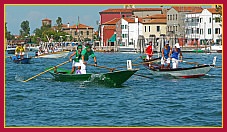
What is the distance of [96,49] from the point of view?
95312 millimetres

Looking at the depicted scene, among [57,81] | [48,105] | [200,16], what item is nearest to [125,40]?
[200,16]

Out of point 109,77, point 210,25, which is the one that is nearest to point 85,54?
point 109,77

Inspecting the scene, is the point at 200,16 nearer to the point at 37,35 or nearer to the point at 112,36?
the point at 112,36

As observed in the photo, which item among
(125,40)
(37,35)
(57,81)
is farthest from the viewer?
(37,35)

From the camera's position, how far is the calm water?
1604 centimetres

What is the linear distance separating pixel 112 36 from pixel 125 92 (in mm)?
84396

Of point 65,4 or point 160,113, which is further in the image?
point 160,113

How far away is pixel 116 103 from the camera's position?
1953 cm

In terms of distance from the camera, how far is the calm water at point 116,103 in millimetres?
16038

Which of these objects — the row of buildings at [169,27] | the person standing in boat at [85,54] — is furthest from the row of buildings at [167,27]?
the person standing in boat at [85,54]

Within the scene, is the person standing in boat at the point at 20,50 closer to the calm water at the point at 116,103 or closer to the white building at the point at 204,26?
the calm water at the point at 116,103

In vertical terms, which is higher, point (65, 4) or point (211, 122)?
point (65, 4)

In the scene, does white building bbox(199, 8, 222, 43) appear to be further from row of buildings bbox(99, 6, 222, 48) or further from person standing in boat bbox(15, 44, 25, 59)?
person standing in boat bbox(15, 44, 25, 59)

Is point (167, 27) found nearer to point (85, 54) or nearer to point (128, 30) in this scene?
point (128, 30)
